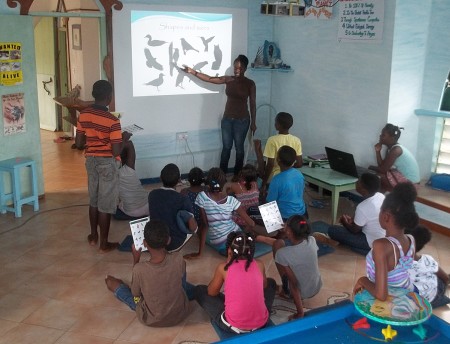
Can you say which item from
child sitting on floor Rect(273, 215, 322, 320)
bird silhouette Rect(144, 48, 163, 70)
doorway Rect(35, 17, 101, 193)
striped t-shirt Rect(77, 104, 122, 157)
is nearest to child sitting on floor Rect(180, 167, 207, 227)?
striped t-shirt Rect(77, 104, 122, 157)

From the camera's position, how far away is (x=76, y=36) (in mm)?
8977

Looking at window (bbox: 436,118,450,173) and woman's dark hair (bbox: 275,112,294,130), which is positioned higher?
woman's dark hair (bbox: 275,112,294,130)

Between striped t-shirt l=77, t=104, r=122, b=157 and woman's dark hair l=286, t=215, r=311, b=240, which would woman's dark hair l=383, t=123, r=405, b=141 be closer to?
woman's dark hair l=286, t=215, r=311, b=240

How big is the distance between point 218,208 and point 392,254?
1924 mm

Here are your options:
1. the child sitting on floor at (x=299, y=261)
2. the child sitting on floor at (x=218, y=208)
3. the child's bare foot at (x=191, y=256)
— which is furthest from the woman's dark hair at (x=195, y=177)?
the child sitting on floor at (x=299, y=261)

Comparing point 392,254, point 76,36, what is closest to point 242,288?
point 392,254

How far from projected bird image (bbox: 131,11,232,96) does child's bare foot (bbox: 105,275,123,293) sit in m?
3.08

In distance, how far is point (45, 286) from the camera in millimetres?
4297

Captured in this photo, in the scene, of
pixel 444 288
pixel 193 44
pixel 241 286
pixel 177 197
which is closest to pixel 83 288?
pixel 177 197

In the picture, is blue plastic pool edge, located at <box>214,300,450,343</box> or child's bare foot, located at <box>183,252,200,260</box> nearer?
blue plastic pool edge, located at <box>214,300,450,343</box>

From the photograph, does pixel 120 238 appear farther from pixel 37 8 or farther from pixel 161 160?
pixel 37 8

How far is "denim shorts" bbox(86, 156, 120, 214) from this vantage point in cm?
471

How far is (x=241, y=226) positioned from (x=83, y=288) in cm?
155

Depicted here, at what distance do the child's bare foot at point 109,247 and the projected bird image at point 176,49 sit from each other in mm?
2359
